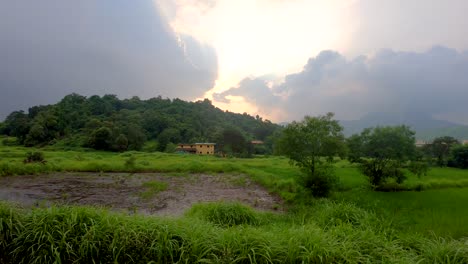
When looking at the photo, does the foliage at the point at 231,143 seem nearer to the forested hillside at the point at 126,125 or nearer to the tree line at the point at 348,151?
the forested hillside at the point at 126,125

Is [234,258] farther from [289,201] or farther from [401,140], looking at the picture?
[401,140]

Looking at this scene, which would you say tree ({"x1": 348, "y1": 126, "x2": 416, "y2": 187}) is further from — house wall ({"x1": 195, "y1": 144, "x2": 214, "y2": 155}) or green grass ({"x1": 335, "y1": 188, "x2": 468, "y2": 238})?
house wall ({"x1": 195, "y1": 144, "x2": 214, "y2": 155})

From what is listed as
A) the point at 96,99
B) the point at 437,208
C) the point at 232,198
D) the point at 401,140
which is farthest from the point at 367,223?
the point at 96,99

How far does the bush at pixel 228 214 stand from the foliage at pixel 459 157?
32611mm

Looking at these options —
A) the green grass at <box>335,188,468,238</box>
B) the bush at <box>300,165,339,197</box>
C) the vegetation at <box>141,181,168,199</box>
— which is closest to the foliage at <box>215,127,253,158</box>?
the vegetation at <box>141,181,168,199</box>

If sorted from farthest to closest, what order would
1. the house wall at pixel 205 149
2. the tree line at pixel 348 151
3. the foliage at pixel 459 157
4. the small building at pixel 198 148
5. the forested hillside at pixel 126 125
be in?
the small building at pixel 198 148 → the house wall at pixel 205 149 → the forested hillside at pixel 126 125 → the foliage at pixel 459 157 → the tree line at pixel 348 151

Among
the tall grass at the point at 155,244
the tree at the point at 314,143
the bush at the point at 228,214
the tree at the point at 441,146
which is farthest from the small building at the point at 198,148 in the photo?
the tall grass at the point at 155,244

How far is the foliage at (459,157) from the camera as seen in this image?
30.3 m

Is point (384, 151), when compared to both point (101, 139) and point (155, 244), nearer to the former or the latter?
point (155, 244)

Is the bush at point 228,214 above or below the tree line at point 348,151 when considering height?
below

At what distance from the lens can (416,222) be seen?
843 centimetres

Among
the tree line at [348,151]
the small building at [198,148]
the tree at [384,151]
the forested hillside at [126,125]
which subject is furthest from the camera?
the small building at [198,148]

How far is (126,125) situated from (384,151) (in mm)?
46734

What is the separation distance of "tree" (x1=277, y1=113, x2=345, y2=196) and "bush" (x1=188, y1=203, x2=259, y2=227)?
5.56 meters
